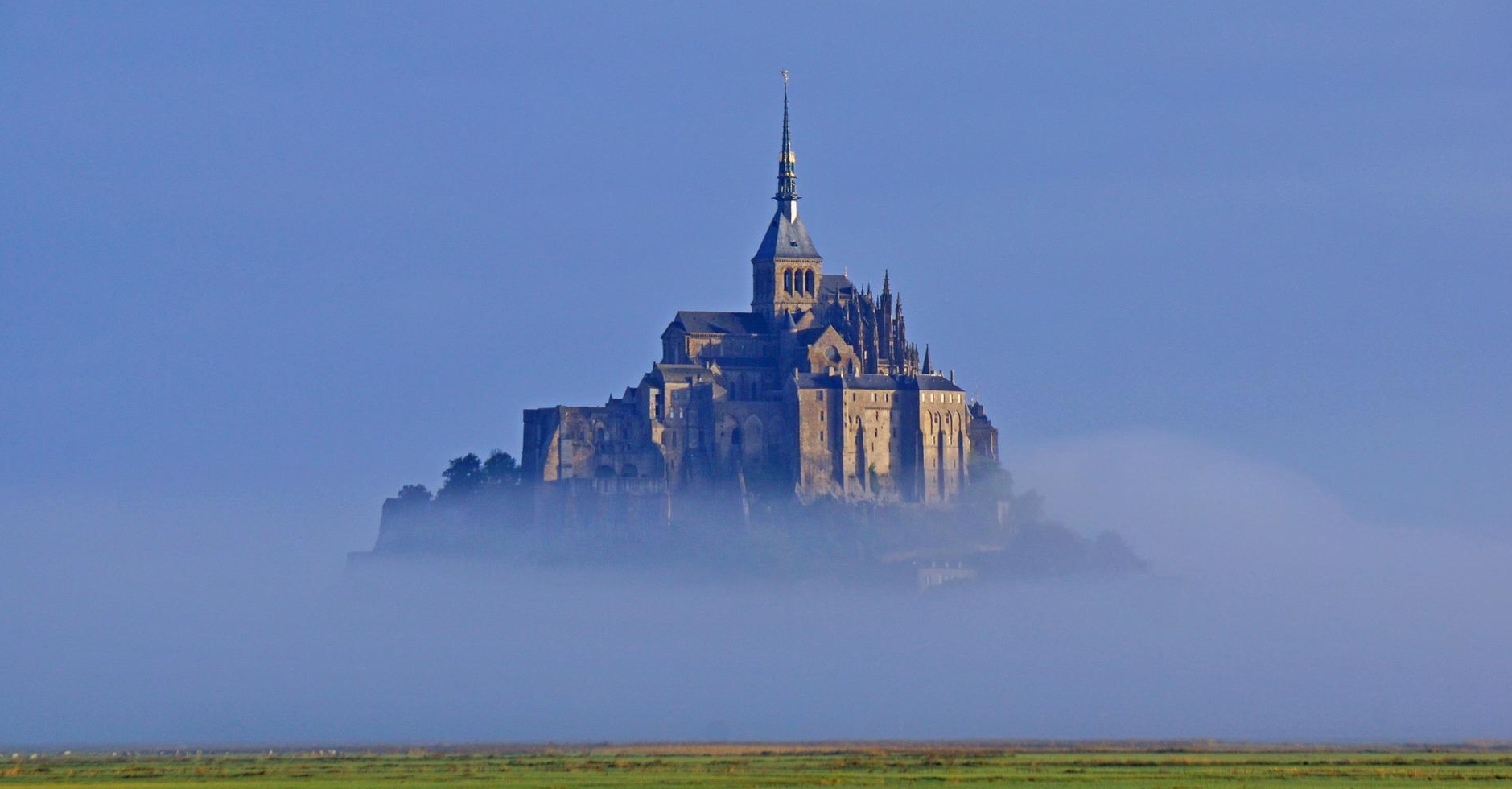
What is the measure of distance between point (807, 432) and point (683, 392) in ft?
26.6

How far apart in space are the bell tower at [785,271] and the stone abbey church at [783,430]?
17.3ft

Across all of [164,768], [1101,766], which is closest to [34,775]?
[164,768]

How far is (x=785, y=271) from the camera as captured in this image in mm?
194000

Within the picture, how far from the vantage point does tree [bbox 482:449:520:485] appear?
638ft

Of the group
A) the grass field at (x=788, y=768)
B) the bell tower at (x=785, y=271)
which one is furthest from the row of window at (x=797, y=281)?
the grass field at (x=788, y=768)

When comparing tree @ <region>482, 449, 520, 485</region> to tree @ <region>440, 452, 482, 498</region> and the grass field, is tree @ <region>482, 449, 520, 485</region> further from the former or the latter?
the grass field

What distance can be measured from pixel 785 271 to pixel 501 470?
2245 cm

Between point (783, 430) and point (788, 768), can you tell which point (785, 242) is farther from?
point (788, 768)

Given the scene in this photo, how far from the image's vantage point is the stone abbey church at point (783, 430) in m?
182

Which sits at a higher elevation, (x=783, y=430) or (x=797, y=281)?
(x=797, y=281)

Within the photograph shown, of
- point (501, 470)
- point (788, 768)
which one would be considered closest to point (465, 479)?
point (501, 470)

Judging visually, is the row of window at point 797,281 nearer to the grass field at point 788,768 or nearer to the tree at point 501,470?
the tree at point 501,470

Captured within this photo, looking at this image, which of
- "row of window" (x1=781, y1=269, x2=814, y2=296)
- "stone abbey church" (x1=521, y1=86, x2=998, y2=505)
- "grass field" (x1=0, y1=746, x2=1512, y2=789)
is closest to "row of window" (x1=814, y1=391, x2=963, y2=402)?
"stone abbey church" (x1=521, y1=86, x2=998, y2=505)

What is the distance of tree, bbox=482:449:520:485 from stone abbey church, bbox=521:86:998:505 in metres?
6.57
